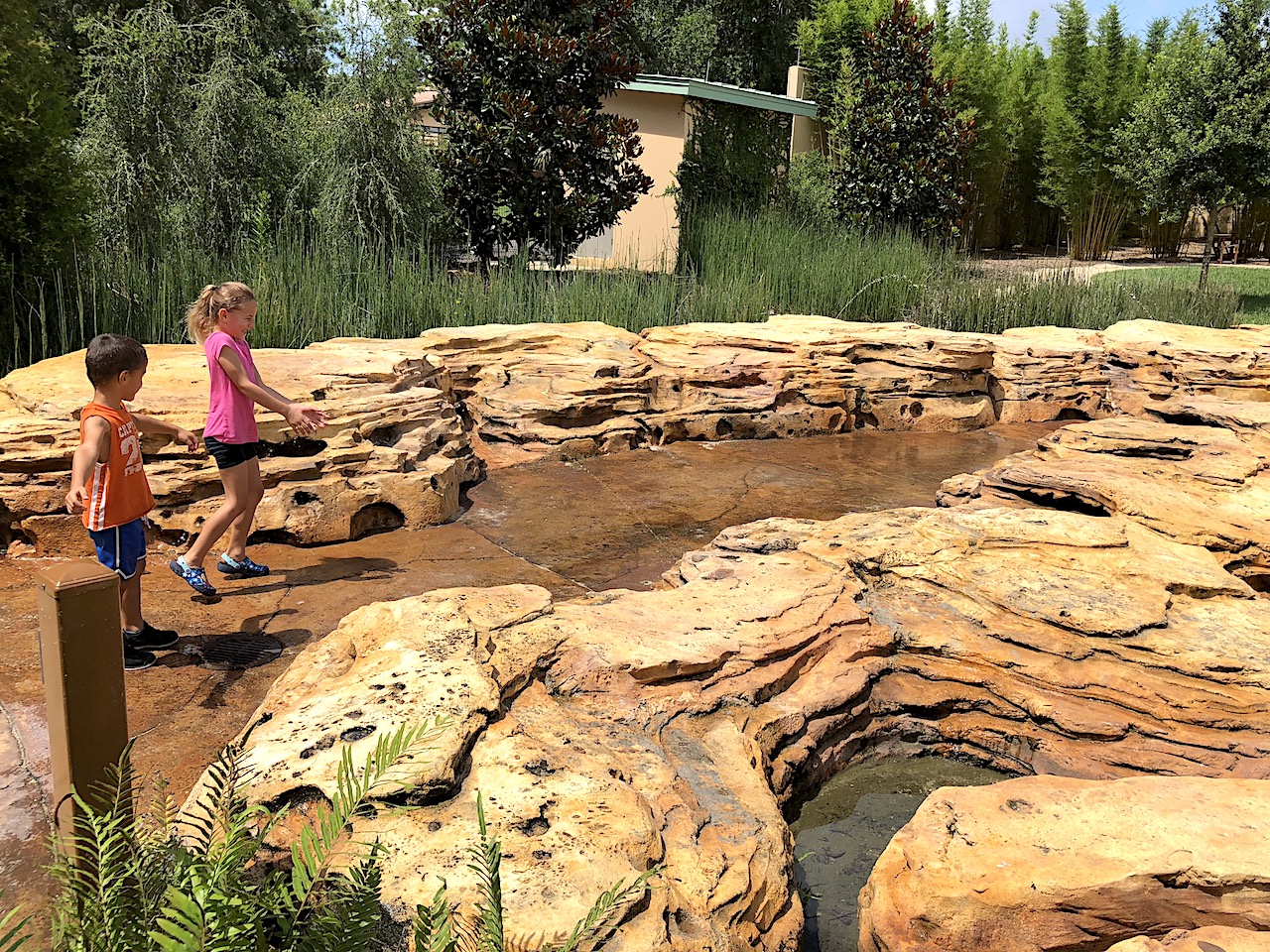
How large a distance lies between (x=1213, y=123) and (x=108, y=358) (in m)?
16.1

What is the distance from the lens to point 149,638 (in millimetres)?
3537

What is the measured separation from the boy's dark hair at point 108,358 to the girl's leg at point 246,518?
97cm

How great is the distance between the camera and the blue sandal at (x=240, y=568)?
14.4 ft

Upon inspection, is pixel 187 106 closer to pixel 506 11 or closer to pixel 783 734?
pixel 506 11

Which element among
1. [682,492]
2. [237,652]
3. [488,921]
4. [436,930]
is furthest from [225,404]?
[488,921]

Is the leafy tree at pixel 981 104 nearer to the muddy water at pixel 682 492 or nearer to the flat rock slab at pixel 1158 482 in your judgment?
the muddy water at pixel 682 492

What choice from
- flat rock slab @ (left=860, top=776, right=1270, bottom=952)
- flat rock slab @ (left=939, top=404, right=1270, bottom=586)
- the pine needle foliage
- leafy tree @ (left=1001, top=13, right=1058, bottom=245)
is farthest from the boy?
leafy tree @ (left=1001, top=13, right=1058, bottom=245)

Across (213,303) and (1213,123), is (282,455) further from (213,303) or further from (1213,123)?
(1213,123)

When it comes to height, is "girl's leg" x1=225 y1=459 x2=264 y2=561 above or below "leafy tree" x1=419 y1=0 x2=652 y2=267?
below

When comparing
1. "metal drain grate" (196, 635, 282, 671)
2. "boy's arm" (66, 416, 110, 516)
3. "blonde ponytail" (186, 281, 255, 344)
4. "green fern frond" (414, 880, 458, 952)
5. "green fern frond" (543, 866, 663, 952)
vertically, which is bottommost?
"metal drain grate" (196, 635, 282, 671)

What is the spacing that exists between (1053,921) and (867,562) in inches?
73.5

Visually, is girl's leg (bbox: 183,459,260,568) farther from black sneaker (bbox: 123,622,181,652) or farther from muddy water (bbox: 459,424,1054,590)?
muddy water (bbox: 459,424,1054,590)

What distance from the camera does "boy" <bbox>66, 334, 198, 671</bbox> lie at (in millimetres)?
3316

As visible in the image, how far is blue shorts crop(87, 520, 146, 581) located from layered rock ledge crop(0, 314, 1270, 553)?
1321 millimetres
